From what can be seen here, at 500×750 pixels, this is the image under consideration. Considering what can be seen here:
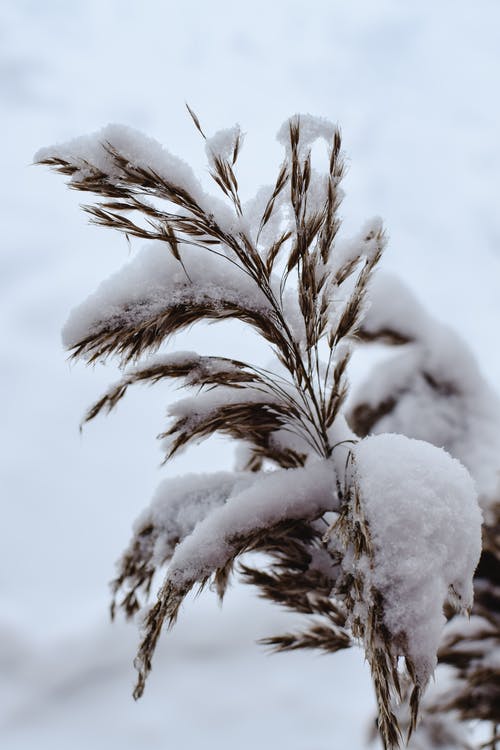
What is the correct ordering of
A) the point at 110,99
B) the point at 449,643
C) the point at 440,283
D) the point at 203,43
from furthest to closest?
the point at 203,43
the point at 110,99
the point at 440,283
the point at 449,643

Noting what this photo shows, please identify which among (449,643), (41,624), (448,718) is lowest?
(41,624)

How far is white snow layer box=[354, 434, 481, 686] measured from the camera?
93cm

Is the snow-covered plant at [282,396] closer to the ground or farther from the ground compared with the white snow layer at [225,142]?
closer to the ground

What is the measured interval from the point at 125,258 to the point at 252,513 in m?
7.95

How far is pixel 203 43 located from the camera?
13.5 metres

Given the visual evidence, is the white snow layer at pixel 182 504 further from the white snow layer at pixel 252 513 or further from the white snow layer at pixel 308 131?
the white snow layer at pixel 308 131

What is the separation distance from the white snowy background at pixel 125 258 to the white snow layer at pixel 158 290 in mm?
326

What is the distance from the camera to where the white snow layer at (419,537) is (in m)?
0.93

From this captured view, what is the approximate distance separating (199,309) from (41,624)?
13.5 feet

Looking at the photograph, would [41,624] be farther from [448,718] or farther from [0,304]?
[0,304]

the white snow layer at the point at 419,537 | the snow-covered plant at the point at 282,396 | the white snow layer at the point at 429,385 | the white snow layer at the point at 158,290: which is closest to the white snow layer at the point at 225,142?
the snow-covered plant at the point at 282,396

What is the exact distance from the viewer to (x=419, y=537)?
3.14 ft

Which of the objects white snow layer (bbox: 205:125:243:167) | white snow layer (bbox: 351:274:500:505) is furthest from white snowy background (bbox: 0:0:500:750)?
white snow layer (bbox: 351:274:500:505)

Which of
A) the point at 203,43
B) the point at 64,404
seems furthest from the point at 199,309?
the point at 203,43
